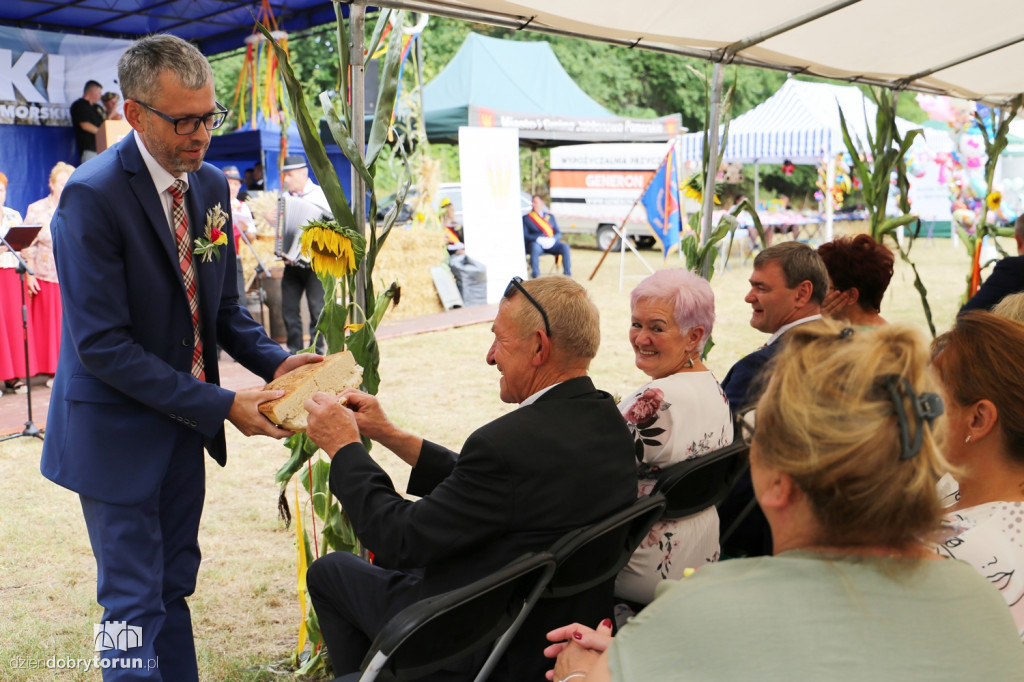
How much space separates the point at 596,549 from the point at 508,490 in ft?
0.86

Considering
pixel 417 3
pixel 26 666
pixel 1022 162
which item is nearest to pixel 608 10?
pixel 417 3

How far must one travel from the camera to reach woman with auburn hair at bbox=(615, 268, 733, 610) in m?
2.22

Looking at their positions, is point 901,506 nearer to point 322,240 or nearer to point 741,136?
point 322,240

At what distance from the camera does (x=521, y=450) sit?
169cm

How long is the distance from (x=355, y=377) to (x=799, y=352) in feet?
4.57

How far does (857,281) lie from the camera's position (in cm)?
348

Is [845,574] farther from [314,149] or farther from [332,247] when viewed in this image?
[314,149]

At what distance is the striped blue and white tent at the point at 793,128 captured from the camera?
1692cm

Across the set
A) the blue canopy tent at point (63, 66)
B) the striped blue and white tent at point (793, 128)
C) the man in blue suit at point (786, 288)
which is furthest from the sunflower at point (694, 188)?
the striped blue and white tent at point (793, 128)

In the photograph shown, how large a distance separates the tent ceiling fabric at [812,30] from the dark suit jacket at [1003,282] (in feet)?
4.02

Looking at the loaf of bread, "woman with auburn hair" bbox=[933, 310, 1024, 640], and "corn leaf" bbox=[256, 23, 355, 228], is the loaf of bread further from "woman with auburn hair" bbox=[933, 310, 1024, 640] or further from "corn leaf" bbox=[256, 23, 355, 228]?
"woman with auburn hair" bbox=[933, 310, 1024, 640]

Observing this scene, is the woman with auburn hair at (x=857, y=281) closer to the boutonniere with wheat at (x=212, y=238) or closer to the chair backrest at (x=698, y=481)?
the chair backrest at (x=698, y=481)

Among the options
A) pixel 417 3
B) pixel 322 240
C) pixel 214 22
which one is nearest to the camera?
pixel 322 240

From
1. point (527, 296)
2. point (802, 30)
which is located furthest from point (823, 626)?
point (802, 30)
